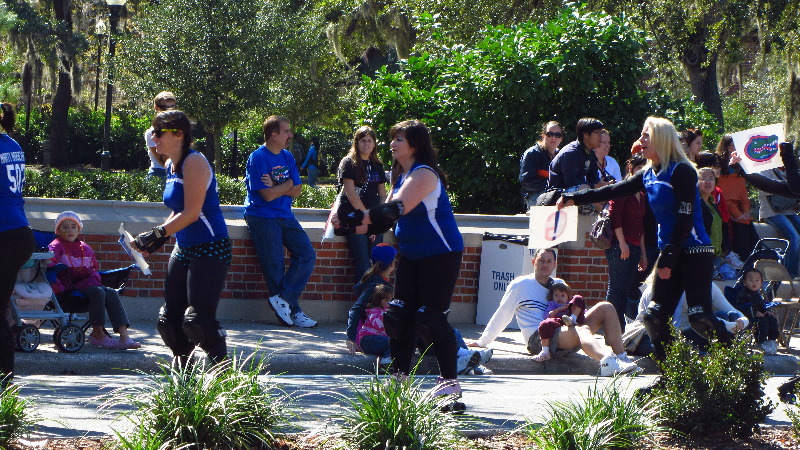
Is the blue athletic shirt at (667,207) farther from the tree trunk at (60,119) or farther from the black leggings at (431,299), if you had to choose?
Answer: the tree trunk at (60,119)

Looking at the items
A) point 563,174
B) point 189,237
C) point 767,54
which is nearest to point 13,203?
point 189,237

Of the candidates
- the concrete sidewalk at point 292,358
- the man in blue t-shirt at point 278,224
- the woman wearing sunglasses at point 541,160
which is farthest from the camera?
the woman wearing sunglasses at point 541,160

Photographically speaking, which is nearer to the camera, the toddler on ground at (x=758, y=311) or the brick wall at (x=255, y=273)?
the toddler on ground at (x=758, y=311)

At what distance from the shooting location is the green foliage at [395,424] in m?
4.70

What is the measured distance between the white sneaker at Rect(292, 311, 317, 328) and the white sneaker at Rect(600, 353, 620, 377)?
9.42ft

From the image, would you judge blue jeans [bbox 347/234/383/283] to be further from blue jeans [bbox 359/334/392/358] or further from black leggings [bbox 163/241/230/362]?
black leggings [bbox 163/241/230/362]

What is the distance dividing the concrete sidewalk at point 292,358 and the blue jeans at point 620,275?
2.07 ft

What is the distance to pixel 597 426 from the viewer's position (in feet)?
15.7

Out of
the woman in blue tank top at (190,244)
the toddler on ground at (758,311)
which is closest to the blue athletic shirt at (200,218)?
the woman in blue tank top at (190,244)

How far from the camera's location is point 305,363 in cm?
831

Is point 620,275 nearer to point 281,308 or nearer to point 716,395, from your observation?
point 281,308

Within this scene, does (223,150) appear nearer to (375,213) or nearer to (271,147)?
(271,147)

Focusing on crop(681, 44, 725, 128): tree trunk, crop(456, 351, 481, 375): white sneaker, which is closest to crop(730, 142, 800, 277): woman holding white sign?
crop(456, 351, 481, 375): white sneaker

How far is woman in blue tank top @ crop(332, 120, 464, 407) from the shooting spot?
589 centimetres
